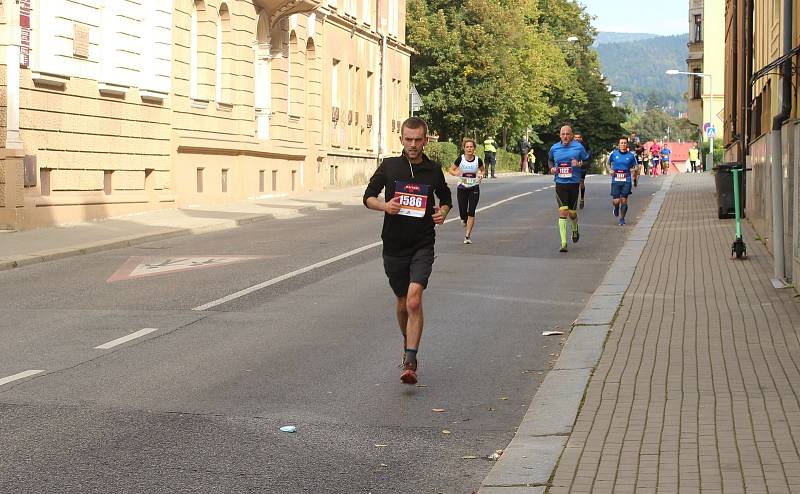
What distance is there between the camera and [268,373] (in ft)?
31.4

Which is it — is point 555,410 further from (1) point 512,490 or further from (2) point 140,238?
(2) point 140,238

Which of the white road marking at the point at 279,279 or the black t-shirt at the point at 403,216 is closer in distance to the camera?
the black t-shirt at the point at 403,216

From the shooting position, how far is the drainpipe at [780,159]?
48.9 feet

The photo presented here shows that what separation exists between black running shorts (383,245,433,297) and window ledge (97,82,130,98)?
1831 cm

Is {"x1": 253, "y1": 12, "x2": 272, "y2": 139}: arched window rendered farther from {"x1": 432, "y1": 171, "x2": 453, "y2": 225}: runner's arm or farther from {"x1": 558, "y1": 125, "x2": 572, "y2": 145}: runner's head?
{"x1": 432, "y1": 171, "x2": 453, "y2": 225}: runner's arm

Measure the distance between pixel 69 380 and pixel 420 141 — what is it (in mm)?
2872

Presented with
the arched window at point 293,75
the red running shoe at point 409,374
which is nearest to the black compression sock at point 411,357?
the red running shoe at point 409,374

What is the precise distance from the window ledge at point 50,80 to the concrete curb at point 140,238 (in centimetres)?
309

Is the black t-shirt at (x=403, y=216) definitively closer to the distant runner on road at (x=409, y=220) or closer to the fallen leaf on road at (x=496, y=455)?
the distant runner on road at (x=409, y=220)

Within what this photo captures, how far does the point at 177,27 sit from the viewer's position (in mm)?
31297

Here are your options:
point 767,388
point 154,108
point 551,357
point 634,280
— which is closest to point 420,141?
point 551,357

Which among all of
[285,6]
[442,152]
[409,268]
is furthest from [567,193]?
[442,152]

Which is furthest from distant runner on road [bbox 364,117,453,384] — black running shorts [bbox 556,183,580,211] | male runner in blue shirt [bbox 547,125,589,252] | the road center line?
black running shorts [bbox 556,183,580,211]

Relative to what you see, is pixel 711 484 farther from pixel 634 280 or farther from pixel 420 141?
pixel 634 280
